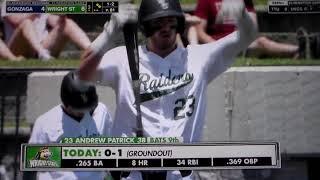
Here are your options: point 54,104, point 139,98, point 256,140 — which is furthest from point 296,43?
point 54,104

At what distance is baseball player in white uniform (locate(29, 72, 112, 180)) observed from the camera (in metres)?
2.59

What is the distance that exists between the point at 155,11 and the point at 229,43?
259 mm

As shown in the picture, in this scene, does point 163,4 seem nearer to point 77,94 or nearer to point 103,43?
point 103,43

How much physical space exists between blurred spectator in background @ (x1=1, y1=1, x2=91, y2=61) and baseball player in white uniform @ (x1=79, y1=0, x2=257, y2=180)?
16cm

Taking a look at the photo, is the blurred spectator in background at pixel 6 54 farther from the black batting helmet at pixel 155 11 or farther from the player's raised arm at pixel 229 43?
the player's raised arm at pixel 229 43

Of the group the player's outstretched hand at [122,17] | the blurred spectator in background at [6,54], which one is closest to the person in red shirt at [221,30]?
the player's outstretched hand at [122,17]

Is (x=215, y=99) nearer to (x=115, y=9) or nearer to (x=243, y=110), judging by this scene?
(x=243, y=110)

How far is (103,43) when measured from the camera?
8.45 feet

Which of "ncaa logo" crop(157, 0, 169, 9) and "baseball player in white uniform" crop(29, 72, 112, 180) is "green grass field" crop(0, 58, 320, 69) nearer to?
"baseball player in white uniform" crop(29, 72, 112, 180)
